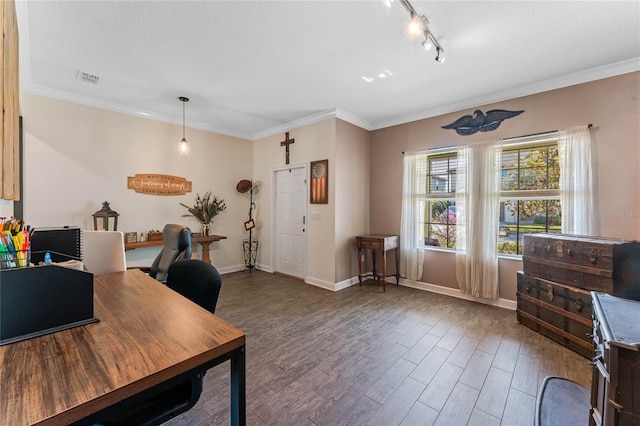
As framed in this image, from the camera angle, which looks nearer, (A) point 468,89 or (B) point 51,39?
(B) point 51,39

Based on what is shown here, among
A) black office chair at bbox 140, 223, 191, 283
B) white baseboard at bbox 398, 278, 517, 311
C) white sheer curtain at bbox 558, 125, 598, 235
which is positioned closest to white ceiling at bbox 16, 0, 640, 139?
white sheer curtain at bbox 558, 125, 598, 235

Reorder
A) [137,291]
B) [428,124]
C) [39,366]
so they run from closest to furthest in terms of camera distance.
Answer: [39,366] → [137,291] → [428,124]

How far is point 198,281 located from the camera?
1477 mm

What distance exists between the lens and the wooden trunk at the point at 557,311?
226 centimetres

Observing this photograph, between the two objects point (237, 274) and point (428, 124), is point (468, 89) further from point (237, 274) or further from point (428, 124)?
point (237, 274)

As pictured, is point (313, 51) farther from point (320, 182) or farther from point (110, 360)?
point (110, 360)

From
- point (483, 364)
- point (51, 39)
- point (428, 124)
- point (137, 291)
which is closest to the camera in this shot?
point (137, 291)

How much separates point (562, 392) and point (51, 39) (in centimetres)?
492

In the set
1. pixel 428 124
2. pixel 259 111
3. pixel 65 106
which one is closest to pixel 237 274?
pixel 259 111

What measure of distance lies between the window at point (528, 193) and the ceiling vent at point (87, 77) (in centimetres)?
502

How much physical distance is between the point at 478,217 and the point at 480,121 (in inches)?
50.3

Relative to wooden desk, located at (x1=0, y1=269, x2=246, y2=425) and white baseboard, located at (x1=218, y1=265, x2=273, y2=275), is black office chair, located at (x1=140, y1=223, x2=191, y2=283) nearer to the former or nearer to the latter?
wooden desk, located at (x1=0, y1=269, x2=246, y2=425)

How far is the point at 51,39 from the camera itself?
7.63ft

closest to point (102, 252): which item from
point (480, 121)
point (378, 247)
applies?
point (378, 247)
